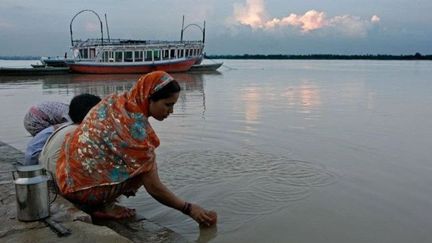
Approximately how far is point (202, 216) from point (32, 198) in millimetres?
1142

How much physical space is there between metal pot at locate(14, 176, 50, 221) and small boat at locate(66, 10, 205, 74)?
31579 mm

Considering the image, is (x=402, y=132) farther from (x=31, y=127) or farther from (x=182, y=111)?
(x=31, y=127)

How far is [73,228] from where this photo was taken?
8.63ft

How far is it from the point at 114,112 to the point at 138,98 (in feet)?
0.55

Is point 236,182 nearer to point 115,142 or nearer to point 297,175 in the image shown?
point 297,175

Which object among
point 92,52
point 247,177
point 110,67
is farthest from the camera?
point 92,52

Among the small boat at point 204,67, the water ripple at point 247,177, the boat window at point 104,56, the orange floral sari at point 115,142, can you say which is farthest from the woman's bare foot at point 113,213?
the small boat at point 204,67

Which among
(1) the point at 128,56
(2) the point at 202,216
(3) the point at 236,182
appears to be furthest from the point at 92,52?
(2) the point at 202,216

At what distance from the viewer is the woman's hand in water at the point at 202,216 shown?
3.13 meters

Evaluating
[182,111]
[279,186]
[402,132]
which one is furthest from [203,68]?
[279,186]

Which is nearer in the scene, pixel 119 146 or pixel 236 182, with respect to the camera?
pixel 119 146

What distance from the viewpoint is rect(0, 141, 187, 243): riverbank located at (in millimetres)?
2506

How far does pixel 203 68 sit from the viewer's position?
40031 millimetres

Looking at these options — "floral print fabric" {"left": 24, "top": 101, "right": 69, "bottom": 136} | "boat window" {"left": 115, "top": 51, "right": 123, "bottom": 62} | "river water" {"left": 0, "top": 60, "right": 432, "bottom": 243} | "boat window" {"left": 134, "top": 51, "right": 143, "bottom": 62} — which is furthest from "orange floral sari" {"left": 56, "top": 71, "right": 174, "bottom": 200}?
"boat window" {"left": 115, "top": 51, "right": 123, "bottom": 62}
